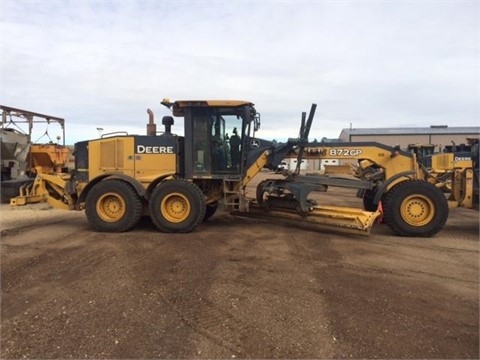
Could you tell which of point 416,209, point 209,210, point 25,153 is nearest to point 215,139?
point 209,210

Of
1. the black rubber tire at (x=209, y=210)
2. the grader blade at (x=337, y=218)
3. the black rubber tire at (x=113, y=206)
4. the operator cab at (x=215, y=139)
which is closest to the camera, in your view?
the grader blade at (x=337, y=218)

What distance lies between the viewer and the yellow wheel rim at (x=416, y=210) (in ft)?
29.7

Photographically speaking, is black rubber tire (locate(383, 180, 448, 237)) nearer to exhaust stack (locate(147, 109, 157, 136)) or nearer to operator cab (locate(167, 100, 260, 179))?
operator cab (locate(167, 100, 260, 179))

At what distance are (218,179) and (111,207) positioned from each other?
7.65 feet

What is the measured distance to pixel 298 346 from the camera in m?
3.85

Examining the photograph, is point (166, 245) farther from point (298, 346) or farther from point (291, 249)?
point (298, 346)

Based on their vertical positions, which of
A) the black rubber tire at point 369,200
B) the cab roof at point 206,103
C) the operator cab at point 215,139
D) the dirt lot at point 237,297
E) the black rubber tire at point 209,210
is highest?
the cab roof at point 206,103

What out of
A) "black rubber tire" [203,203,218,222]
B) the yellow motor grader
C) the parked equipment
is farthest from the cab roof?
the parked equipment

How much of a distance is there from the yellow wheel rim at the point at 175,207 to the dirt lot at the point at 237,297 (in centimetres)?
64

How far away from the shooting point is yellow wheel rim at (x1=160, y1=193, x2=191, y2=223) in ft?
30.1

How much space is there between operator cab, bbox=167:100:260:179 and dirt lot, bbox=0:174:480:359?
1.73 m

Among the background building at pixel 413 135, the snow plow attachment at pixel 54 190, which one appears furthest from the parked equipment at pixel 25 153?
the background building at pixel 413 135

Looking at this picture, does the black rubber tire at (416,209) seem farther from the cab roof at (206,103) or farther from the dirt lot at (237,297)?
the cab roof at (206,103)

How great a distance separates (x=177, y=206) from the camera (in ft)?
30.4
